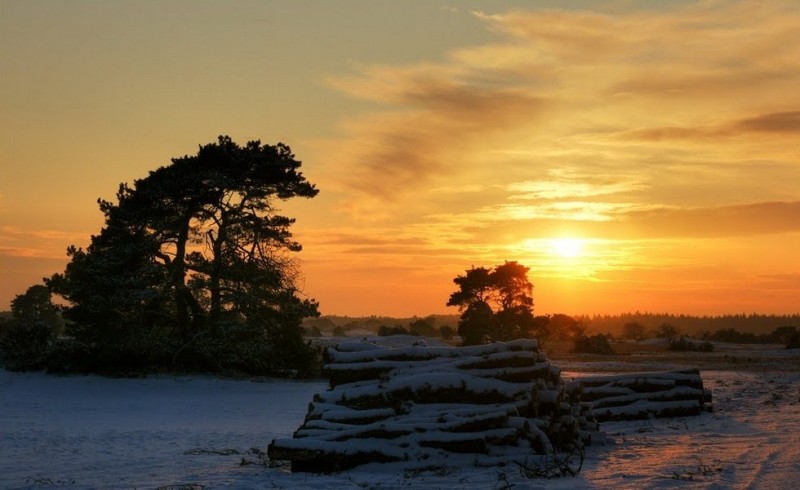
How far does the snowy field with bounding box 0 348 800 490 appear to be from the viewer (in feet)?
32.1

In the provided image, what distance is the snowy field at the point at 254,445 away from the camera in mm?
9789

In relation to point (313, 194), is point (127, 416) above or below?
below

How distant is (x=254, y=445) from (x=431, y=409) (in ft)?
14.7

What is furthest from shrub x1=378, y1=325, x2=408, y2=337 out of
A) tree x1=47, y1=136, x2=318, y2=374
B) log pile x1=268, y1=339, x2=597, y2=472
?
log pile x1=268, y1=339, x2=597, y2=472

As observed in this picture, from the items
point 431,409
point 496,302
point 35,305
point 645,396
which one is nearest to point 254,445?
point 431,409

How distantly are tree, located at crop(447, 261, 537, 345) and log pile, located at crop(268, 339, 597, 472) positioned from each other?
31049 mm

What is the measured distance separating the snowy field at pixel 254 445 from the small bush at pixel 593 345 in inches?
950

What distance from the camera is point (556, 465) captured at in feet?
33.9

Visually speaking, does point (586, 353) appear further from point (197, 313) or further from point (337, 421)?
point (337, 421)

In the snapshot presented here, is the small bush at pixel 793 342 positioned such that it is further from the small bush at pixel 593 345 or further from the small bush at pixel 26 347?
the small bush at pixel 26 347

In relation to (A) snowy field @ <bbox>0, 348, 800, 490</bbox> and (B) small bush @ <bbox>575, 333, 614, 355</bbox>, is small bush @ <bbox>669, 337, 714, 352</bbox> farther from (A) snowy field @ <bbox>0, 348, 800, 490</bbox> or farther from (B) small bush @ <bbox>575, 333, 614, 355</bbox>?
(A) snowy field @ <bbox>0, 348, 800, 490</bbox>

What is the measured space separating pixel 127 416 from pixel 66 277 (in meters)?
16.4

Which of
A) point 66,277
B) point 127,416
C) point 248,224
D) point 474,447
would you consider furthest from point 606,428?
point 66,277

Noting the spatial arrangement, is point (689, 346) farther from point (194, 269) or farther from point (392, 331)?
point (194, 269)
